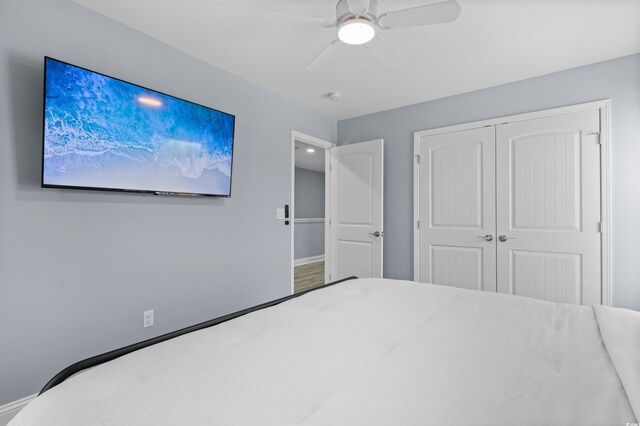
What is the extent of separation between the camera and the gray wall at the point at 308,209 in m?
7.30

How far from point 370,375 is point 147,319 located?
1.95 metres

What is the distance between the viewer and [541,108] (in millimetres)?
2900

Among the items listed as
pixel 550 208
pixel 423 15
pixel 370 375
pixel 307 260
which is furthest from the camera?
pixel 307 260

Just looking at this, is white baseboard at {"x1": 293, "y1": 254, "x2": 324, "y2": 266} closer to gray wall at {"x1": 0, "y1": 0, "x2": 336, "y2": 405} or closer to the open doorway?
the open doorway

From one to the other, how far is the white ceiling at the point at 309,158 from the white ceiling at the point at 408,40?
→ 7.92ft

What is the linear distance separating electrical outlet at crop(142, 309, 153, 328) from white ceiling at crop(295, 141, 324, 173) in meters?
3.59

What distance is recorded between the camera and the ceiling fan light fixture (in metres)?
1.68

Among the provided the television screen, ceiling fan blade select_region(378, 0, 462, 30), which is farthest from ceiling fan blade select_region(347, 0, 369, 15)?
the television screen

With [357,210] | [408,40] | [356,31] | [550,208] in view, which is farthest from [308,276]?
[356,31]

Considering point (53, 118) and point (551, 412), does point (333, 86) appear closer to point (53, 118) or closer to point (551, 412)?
point (53, 118)

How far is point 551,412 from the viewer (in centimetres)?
75

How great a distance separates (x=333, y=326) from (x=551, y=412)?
0.75 m

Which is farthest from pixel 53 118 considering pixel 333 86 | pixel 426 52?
pixel 426 52

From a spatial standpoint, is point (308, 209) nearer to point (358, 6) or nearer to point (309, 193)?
point (309, 193)
